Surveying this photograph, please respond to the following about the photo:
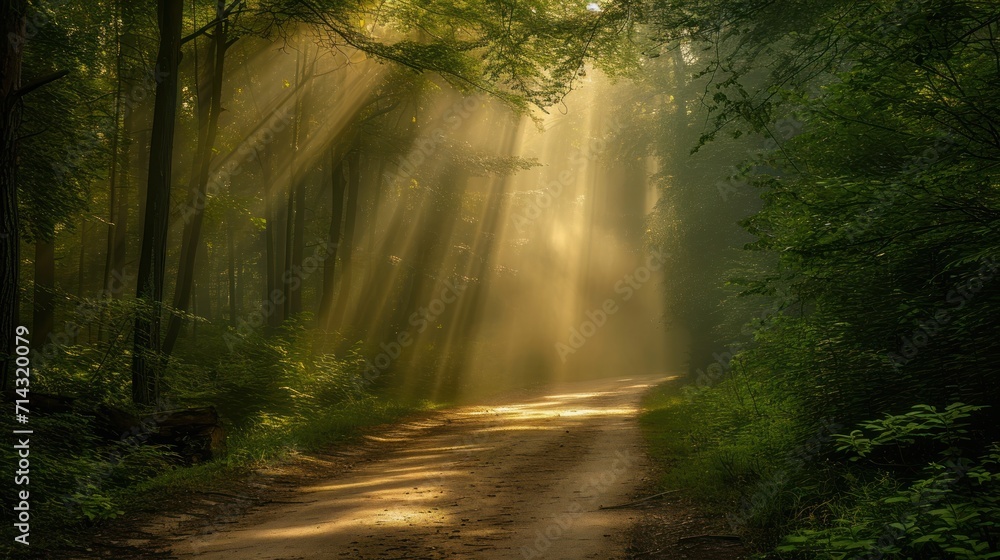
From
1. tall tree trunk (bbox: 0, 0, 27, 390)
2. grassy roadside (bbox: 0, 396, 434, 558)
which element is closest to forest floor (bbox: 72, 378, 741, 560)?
grassy roadside (bbox: 0, 396, 434, 558)

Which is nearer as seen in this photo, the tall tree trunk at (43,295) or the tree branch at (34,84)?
the tree branch at (34,84)

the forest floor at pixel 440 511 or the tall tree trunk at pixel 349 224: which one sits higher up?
the tall tree trunk at pixel 349 224

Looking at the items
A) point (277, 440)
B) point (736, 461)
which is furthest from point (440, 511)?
point (277, 440)

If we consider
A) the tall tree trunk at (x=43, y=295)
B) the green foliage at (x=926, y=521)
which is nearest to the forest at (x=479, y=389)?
the green foliage at (x=926, y=521)

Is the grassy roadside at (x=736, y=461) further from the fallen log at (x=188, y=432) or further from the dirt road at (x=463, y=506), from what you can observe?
the fallen log at (x=188, y=432)

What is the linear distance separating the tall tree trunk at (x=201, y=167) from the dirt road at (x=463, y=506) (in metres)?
7.05

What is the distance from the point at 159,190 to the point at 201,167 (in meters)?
6.55

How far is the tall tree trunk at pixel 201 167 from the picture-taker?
1730 cm

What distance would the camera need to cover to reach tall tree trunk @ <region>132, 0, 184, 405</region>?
1181cm

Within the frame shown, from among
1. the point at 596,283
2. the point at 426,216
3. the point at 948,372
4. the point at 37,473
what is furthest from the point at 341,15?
the point at 596,283

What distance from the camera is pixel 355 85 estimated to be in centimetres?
2448

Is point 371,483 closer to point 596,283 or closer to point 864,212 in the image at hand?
point 864,212

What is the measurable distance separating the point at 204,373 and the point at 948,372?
41.3ft

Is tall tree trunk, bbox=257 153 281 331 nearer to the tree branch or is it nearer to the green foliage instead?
the tree branch
